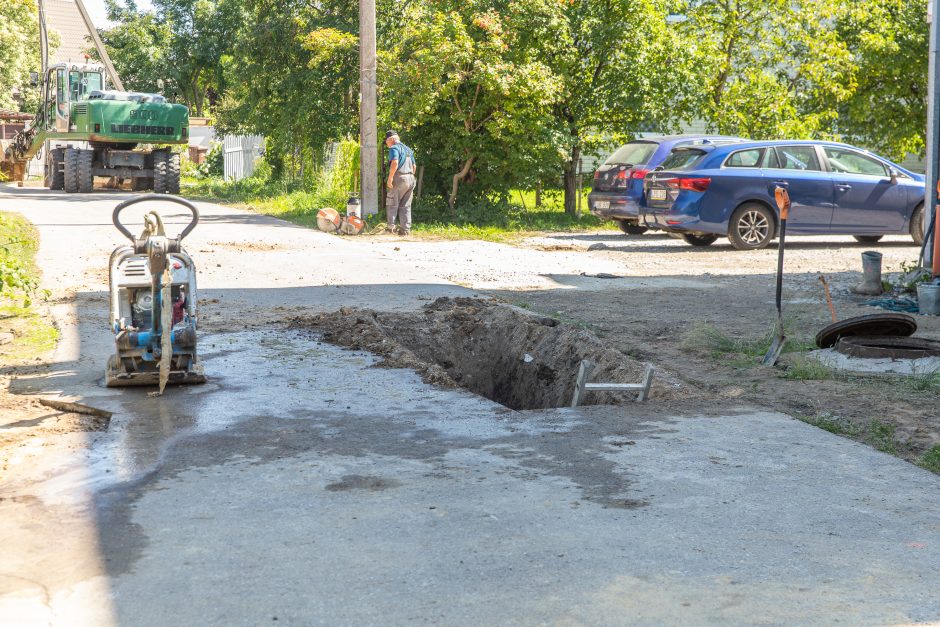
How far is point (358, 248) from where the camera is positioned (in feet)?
53.2

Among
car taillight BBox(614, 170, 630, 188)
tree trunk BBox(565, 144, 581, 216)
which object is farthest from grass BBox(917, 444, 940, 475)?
tree trunk BBox(565, 144, 581, 216)

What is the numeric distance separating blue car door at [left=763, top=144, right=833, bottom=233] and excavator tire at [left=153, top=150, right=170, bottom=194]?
19051mm

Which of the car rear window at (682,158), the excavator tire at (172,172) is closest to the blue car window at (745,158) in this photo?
the car rear window at (682,158)

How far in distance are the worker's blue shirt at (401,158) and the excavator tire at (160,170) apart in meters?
14.1

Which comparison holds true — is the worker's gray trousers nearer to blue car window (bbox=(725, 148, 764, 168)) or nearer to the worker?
the worker

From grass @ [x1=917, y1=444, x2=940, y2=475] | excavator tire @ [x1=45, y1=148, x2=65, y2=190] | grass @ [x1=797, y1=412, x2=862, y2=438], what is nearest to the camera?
grass @ [x1=917, y1=444, x2=940, y2=475]

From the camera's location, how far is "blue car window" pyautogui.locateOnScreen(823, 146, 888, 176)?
17719 mm

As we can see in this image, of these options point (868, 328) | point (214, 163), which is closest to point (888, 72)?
point (868, 328)

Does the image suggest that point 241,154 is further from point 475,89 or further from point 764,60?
point 764,60

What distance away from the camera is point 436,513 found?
174 inches

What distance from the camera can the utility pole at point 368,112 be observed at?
65.3 ft

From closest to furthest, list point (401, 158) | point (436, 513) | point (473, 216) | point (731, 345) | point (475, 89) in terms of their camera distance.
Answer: point (436, 513)
point (731, 345)
point (401, 158)
point (475, 89)
point (473, 216)

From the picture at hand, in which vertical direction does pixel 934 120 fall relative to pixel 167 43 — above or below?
below

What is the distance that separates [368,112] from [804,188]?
25.7 feet
